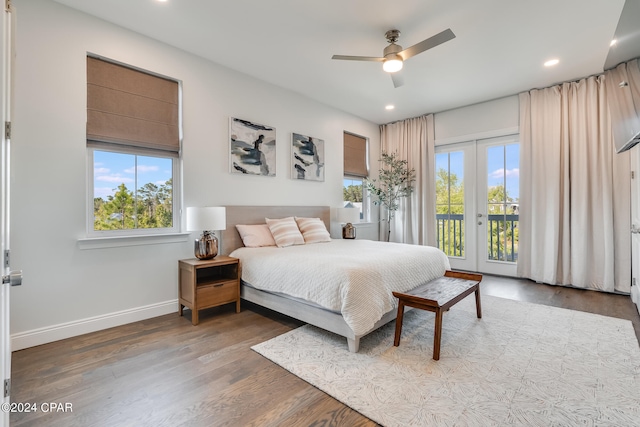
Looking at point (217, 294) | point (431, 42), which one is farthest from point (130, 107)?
point (431, 42)

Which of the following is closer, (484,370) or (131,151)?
(484,370)

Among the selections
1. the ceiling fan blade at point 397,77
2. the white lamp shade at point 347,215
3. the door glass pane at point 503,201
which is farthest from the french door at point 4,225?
the door glass pane at point 503,201

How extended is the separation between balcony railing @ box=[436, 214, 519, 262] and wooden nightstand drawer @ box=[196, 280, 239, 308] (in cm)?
380

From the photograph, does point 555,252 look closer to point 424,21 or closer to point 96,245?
point 424,21

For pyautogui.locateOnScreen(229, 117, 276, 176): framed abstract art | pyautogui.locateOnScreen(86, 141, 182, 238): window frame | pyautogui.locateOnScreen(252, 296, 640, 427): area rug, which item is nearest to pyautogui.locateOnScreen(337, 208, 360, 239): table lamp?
pyautogui.locateOnScreen(229, 117, 276, 176): framed abstract art

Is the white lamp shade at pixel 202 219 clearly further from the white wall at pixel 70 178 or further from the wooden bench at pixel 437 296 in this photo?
the wooden bench at pixel 437 296

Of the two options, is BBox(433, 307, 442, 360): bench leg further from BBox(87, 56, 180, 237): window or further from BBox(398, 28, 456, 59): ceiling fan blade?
BBox(87, 56, 180, 237): window

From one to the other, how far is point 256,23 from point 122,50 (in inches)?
51.3

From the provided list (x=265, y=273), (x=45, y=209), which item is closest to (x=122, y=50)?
(x=45, y=209)

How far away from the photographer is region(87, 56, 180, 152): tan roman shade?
270 centimetres

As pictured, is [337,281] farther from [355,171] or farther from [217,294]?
[355,171]

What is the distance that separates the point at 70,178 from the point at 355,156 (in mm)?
4178

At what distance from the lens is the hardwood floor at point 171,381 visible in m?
1.57

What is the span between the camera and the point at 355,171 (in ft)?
18.2
